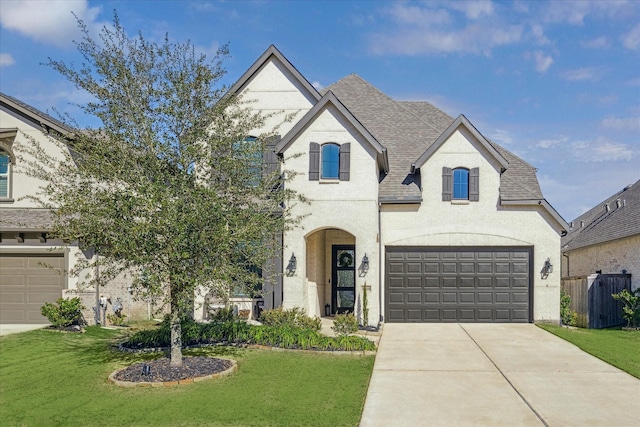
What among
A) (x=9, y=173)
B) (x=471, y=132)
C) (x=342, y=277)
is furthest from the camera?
(x=342, y=277)

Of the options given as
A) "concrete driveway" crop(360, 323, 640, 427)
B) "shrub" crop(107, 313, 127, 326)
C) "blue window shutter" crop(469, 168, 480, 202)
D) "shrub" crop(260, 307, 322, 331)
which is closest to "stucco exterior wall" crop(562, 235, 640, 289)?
"blue window shutter" crop(469, 168, 480, 202)

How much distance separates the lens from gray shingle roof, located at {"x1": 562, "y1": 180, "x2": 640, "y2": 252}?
22906mm

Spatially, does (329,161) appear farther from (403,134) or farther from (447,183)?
(403,134)

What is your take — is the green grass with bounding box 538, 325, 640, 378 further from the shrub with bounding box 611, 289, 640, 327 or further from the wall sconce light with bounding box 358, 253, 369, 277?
the wall sconce light with bounding box 358, 253, 369, 277

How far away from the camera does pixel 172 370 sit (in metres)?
11.3

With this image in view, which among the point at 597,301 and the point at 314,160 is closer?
the point at 314,160

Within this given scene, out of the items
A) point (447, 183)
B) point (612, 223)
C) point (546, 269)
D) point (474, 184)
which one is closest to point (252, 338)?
point (447, 183)

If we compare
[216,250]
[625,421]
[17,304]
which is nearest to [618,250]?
[625,421]

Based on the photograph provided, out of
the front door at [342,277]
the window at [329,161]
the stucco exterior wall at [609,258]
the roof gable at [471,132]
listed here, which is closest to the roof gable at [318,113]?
the window at [329,161]

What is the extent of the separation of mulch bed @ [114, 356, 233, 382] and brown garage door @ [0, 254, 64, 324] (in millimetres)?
8220

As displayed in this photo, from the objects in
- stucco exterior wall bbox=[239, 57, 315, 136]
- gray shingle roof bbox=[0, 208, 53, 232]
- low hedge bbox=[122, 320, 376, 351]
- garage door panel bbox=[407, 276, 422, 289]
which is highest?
stucco exterior wall bbox=[239, 57, 315, 136]

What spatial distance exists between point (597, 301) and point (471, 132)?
294 inches

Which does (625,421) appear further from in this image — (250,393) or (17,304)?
(17,304)

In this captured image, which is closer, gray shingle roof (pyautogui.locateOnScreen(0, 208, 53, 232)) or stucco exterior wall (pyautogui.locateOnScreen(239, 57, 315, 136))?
gray shingle roof (pyautogui.locateOnScreen(0, 208, 53, 232))
